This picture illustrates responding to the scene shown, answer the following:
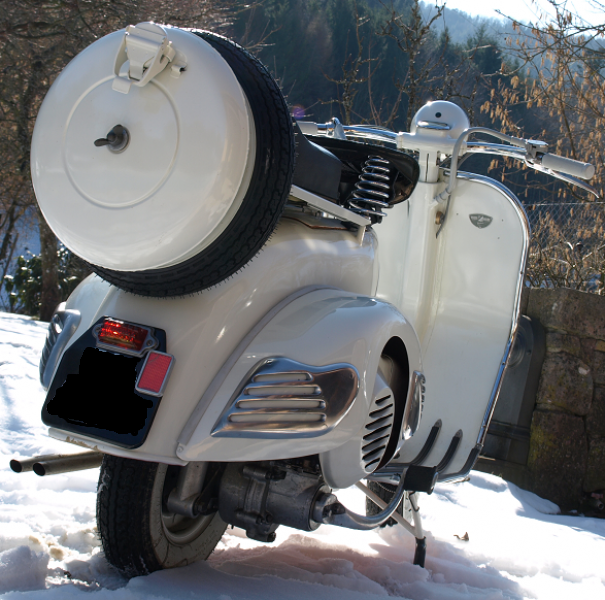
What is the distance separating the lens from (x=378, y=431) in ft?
5.16

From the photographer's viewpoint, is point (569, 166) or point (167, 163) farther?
point (569, 166)

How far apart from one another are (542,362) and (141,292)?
9.74 ft

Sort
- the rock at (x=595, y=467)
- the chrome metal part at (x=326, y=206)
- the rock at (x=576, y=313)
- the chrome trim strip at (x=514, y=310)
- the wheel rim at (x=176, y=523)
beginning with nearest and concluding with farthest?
the chrome metal part at (x=326, y=206) < the wheel rim at (x=176, y=523) < the chrome trim strip at (x=514, y=310) < the rock at (x=595, y=467) < the rock at (x=576, y=313)

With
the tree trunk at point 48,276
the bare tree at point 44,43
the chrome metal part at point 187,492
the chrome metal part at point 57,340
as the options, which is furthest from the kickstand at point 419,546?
the tree trunk at point 48,276

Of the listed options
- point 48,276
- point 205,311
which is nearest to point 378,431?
point 205,311

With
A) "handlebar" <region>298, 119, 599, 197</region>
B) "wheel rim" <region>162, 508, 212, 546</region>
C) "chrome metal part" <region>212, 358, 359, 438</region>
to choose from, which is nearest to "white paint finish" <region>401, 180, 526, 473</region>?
"handlebar" <region>298, 119, 599, 197</region>

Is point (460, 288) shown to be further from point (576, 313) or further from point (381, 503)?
point (576, 313)

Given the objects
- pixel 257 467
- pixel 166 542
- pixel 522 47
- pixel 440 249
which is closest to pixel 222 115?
pixel 257 467

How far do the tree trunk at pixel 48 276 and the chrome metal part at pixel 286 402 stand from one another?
714cm

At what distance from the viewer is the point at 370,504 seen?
2488 mm

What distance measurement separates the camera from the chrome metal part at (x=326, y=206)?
Answer: 150 centimetres

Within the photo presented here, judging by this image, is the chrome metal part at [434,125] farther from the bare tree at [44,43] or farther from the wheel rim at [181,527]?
the bare tree at [44,43]

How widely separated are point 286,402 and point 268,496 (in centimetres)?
37

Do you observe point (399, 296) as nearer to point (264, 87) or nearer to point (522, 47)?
point (264, 87)
